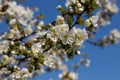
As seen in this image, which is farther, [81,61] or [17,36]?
[81,61]

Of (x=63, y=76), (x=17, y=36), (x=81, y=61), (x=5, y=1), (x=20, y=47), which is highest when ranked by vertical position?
(x=81, y=61)

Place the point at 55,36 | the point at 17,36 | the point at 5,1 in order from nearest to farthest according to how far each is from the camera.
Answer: the point at 55,36, the point at 17,36, the point at 5,1

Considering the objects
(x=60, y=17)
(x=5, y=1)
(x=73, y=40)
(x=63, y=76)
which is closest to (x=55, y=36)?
(x=73, y=40)

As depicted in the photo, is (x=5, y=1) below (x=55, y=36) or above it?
above

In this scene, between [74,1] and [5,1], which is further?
[5,1]

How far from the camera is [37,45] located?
12.1 ft

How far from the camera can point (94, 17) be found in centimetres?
368

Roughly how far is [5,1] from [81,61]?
6531 millimetres

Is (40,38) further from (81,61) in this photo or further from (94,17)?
(81,61)

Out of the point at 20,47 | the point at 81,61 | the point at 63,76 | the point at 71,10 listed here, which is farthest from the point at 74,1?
the point at 81,61

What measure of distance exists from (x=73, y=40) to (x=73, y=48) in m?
0.07

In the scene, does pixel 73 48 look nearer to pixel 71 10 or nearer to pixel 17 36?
pixel 71 10

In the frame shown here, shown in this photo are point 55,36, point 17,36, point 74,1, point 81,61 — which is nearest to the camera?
point 55,36

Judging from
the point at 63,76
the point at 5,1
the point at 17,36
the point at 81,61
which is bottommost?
the point at 17,36
